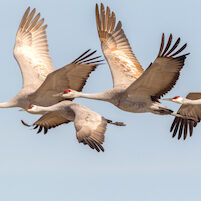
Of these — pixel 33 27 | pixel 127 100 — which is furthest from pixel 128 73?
pixel 33 27

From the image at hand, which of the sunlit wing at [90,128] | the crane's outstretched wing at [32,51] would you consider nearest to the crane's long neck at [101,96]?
the sunlit wing at [90,128]

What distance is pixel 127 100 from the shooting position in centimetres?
1923

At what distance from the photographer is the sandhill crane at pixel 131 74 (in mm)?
17797

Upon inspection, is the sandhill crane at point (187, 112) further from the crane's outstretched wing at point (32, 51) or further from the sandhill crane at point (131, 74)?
the crane's outstretched wing at point (32, 51)

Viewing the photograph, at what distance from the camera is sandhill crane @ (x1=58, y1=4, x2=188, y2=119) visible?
17.8 meters

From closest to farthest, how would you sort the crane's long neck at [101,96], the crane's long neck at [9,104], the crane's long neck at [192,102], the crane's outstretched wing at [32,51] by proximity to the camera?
1. the crane's long neck at [101,96]
2. the crane's long neck at [192,102]
3. the crane's long neck at [9,104]
4. the crane's outstretched wing at [32,51]

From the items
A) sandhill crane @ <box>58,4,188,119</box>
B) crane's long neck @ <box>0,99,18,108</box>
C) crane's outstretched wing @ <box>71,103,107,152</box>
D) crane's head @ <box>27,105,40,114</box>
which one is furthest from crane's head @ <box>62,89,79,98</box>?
crane's long neck @ <box>0,99,18,108</box>

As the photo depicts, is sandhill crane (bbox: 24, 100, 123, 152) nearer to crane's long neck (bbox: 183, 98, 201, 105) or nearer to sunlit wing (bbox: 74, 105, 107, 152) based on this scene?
sunlit wing (bbox: 74, 105, 107, 152)

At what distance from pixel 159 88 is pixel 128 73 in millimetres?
2293

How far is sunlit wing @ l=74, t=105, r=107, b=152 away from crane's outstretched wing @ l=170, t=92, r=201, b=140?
3449 mm

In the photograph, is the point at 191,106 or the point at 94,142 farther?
the point at 191,106

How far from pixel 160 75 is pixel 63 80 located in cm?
336

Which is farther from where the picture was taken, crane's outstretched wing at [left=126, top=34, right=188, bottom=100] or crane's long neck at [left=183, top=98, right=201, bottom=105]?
crane's long neck at [left=183, top=98, right=201, bottom=105]

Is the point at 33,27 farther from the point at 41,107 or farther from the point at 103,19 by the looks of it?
the point at 41,107
